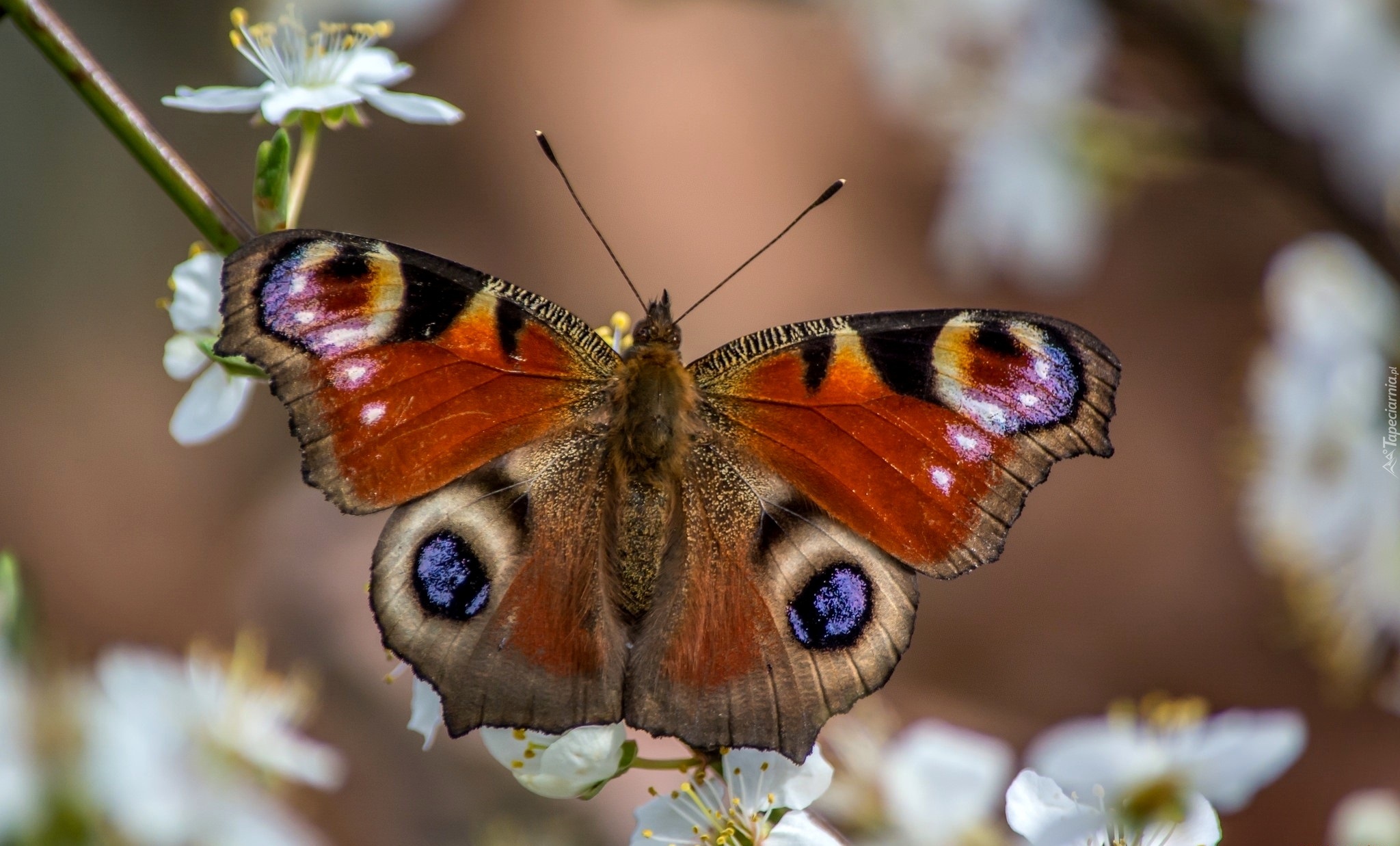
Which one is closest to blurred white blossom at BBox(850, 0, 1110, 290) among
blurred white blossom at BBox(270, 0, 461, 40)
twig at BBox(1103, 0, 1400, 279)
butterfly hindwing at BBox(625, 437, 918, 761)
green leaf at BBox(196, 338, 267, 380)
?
twig at BBox(1103, 0, 1400, 279)

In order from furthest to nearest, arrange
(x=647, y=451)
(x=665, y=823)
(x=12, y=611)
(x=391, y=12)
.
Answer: (x=391, y=12) < (x=647, y=451) < (x=665, y=823) < (x=12, y=611)

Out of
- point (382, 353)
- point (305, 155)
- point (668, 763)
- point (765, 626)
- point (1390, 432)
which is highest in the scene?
point (1390, 432)

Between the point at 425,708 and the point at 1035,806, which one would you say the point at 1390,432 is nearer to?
the point at 1035,806

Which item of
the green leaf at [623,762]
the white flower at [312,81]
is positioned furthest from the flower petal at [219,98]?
the green leaf at [623,762]

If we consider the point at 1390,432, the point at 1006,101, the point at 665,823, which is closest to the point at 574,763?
the point at 665,823

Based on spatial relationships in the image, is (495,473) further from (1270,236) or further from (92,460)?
(1270,236)
